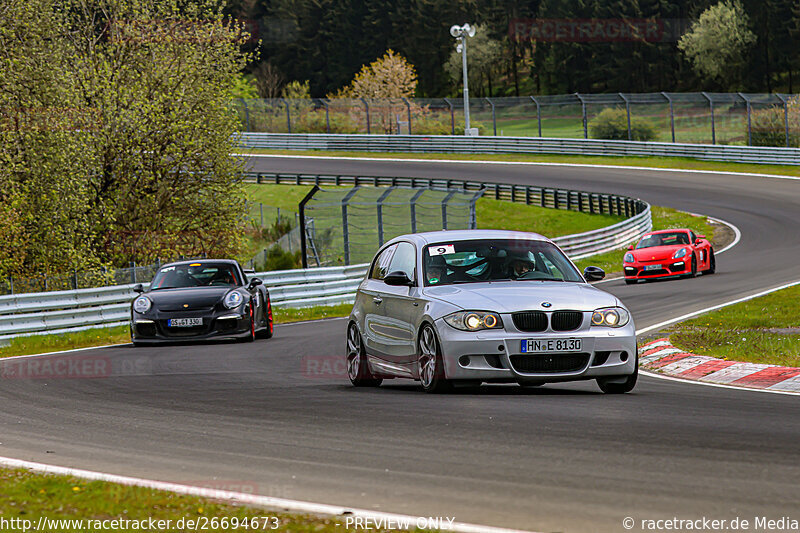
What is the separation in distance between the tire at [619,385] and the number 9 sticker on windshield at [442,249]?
5.87 feet

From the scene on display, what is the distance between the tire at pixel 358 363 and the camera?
1105 centimetres

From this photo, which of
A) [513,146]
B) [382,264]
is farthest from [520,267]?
[513,146]

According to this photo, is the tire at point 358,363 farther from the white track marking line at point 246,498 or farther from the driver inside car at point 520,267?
the white track marking line at point 246,498

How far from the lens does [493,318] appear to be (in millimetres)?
9141

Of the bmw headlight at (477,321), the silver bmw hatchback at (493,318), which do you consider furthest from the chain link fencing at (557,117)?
the bmw headlight at (477,321)

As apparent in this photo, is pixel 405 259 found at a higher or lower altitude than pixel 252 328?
higher

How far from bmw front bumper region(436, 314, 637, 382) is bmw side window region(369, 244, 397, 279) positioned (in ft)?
6.59

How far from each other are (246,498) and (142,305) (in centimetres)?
1173


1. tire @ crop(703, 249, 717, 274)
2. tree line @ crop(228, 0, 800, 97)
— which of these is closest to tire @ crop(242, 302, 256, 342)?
tire @ crop(703, 249, 717, 274)

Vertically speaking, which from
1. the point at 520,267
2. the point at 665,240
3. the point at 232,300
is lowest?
the point at 665,240

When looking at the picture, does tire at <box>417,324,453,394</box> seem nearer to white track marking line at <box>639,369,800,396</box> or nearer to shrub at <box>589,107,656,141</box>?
white track marking line at <box>639,369,800,396</box>

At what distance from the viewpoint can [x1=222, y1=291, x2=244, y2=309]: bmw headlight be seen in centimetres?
1705

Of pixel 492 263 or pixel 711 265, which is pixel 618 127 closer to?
pixel 711 265

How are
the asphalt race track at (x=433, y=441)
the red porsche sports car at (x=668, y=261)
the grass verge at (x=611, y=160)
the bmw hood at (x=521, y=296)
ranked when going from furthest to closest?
the grass verge at (x=611, y=160) < the red porsche sports car at (x=668, y=261) < the bmw hood at (x=521, y=296) < the asphalt race track at (x=433, y=441)
